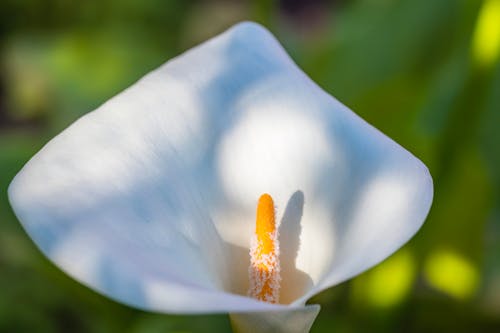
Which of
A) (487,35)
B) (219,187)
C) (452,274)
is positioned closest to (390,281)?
(452,274)

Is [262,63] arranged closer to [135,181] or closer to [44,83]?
[135,181]

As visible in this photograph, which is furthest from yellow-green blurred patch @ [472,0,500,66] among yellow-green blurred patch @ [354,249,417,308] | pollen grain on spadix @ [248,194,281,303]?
pollen grain on spadix @ [248,194,281,303]

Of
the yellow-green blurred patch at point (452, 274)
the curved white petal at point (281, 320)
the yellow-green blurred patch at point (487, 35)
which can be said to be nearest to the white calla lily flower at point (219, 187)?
the curved white petal at point (281, 320)

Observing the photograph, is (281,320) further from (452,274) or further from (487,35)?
(452,274)

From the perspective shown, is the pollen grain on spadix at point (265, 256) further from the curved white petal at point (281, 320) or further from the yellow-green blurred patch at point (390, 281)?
the yellow-green blurred patch at point (390, 281)

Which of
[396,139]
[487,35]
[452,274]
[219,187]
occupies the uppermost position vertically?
[487,35]

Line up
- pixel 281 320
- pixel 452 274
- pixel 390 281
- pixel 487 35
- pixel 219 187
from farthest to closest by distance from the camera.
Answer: pixel 452 274 → pixel 390 281 → pixel 487 35 → pixel 219 187 → pixel 281 320

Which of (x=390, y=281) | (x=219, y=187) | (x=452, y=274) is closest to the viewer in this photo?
(x=219, y=187)
